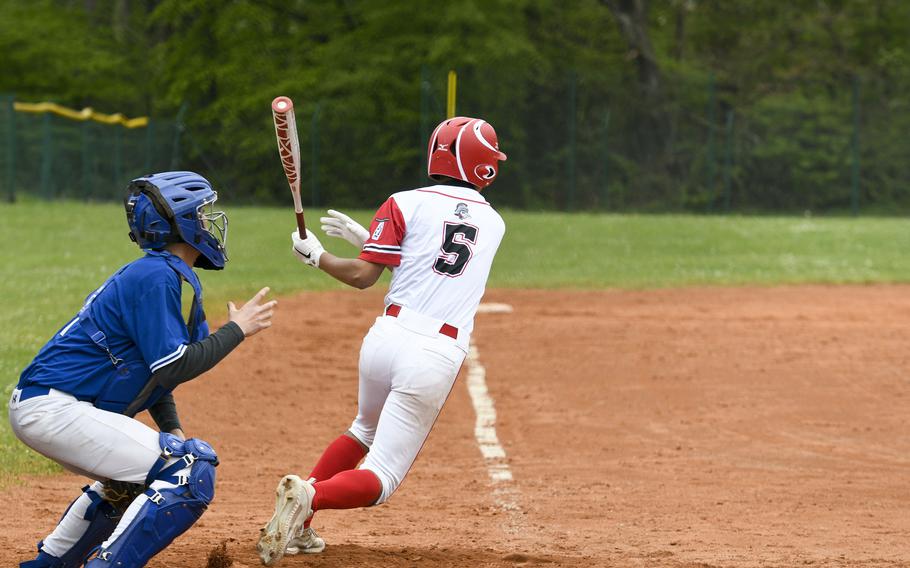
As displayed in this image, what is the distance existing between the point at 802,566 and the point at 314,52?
34245mm

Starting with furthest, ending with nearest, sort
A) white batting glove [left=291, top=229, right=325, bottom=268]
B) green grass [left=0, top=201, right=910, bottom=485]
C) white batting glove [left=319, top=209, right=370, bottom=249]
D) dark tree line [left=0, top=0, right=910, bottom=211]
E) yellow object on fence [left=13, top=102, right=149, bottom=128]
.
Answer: dark tree line [left=0, top=0, right=910, bottom=211]
yellow object on fence [left=13, top=102, right=149, bottom=128]
green grass [left=0, top=201, right=910, bottom=485]
white batting glove [left=319, top=209, right=370, bottom=249]
white batting glove [left=291, top=229, right=325, bottom=268]

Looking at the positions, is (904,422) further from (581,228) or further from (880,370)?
(581,228)

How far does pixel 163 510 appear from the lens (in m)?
4.29

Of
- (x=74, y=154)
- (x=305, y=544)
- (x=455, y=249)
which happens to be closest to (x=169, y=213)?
(x=455, y=249)

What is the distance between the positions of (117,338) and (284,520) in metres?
1.09

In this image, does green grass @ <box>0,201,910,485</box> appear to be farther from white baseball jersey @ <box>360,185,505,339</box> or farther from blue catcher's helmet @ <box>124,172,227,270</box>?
blue catcher's helmet @ <box>124,172,227,270</box>

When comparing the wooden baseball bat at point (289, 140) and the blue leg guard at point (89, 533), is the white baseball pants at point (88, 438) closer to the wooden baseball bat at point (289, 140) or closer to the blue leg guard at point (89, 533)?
the blue leg guard at point (89, 533)

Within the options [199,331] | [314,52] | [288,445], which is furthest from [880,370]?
[314,52]

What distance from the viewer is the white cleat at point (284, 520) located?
16.0ft

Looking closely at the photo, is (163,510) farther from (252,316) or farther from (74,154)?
(74,154)

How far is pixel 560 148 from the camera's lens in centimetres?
3005

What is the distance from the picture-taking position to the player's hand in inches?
181

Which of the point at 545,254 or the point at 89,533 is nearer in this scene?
the point at 89,533

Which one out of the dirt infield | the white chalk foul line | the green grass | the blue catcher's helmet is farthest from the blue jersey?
the green grass
